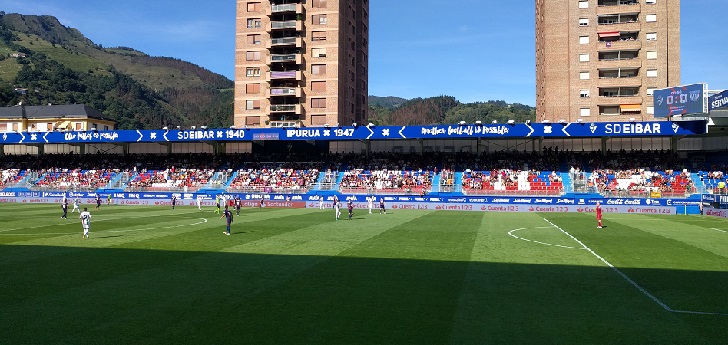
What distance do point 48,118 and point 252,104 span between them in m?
47.7

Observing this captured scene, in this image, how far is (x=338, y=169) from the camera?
203 ft

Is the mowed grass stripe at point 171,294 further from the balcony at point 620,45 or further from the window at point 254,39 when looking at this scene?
the balcony at point 620,45

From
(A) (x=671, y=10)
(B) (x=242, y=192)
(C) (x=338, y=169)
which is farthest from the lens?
(A) (x=671, y=10)

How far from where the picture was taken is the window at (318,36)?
261 feet

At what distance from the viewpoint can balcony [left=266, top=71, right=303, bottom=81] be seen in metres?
78.6

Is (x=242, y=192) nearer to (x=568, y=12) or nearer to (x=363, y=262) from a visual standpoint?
A: (x=363, y=262)

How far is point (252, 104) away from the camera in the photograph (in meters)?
82.1

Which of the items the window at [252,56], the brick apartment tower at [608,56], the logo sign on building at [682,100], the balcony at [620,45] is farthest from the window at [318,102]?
the logo sign on building at [682,100]

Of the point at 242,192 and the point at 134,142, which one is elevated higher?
the point at 134,142

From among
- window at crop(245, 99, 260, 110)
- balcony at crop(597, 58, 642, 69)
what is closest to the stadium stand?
window at crop(245, 99, 260, 110)

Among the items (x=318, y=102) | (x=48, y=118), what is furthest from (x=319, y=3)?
(x=48, y=118)

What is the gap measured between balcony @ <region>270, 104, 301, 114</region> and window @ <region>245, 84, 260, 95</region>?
4268 mm

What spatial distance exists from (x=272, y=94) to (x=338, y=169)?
24.0m

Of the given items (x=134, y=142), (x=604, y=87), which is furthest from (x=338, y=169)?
(x=604, y=87)
